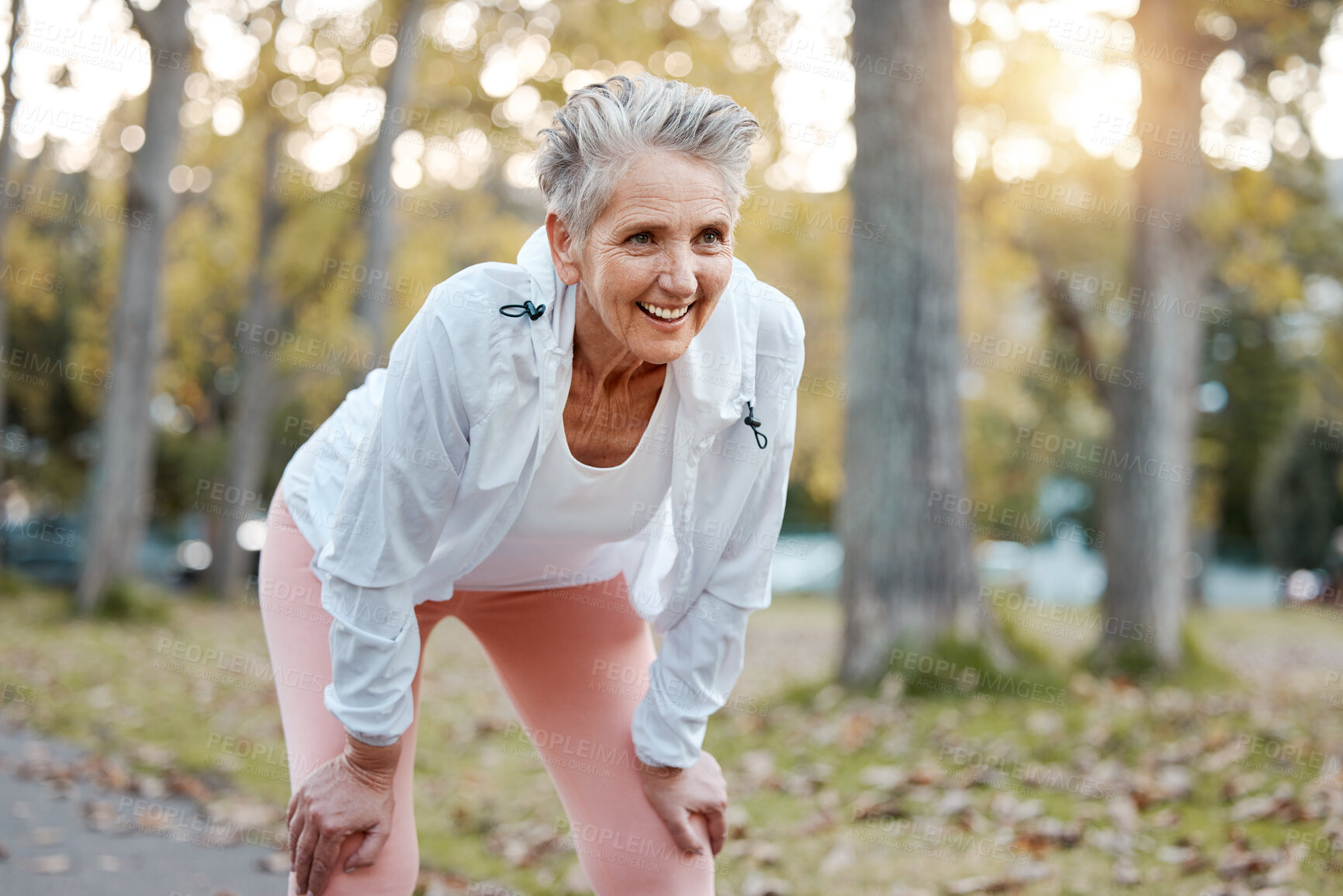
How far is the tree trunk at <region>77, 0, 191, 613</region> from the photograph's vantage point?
11.9m

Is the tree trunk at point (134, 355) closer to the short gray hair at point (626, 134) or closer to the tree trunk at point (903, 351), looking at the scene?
the tree trunk at point (903, 351)

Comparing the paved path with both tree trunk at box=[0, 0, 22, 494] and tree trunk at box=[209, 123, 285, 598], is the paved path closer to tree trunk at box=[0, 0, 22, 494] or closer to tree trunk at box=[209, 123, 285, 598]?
tree trunk at box=[0, 0, 22, 494]

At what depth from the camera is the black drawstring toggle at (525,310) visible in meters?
1.99

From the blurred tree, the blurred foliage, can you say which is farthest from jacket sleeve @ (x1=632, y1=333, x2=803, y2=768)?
the blurred tree

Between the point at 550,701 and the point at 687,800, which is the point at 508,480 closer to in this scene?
the point at 550,701

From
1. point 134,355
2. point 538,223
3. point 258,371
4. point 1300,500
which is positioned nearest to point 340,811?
point 134,355

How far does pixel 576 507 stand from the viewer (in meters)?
2.20

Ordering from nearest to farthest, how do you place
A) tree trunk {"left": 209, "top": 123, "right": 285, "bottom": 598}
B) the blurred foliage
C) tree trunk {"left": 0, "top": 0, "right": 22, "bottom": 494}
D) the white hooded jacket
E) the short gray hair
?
the short gray hair
the white hooded jacket
tree trunk {"left": 0, "top": 0, "right": 22, "bottom": 494}
the blurred foliage
tree trunk {"left": 209, "top": 123, "right": 285, "bottom": 598}

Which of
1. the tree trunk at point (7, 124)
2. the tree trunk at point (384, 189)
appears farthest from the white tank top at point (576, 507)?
the tree trunk at point (7, 124)

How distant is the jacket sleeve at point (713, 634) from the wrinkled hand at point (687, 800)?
0.04 metres

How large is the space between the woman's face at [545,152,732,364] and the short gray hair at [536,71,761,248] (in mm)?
22

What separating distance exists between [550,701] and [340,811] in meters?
0.54

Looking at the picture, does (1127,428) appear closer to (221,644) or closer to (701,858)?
(701,858)

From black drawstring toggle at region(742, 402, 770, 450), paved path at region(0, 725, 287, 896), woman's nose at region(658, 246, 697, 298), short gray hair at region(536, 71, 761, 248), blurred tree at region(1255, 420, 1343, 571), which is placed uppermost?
short gray hair at region(536, 71, 761, 248)
